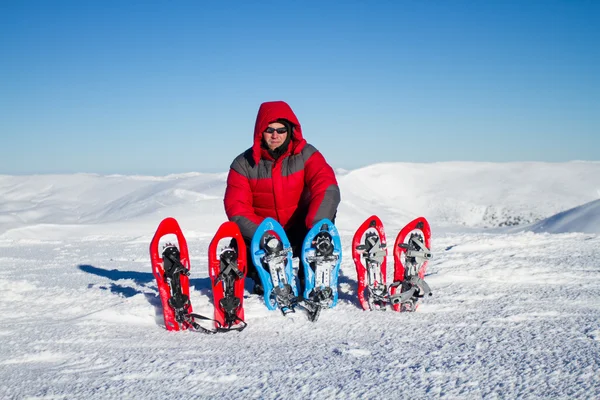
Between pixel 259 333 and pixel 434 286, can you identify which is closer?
pixel 259 333

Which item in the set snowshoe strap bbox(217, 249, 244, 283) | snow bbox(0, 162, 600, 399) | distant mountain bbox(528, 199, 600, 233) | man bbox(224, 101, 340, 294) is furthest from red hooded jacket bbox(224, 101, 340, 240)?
distant mountain bbox(528, 199, 600, 233)

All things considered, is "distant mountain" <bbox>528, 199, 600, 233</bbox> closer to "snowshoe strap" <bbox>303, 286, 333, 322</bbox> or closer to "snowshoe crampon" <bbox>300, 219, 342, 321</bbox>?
"snowshoe crampon" <bbox>300, 219, 342, 321</bbox>

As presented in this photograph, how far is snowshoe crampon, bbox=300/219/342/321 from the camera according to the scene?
310 centimetres

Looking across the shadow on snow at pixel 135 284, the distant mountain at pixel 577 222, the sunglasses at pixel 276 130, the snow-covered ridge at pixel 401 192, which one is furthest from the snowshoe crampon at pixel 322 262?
the snow-covered ridge at pixel 401 192

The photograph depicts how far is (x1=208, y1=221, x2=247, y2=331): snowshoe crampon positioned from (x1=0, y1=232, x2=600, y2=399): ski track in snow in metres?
0.12

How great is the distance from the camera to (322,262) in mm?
Answer: 3127

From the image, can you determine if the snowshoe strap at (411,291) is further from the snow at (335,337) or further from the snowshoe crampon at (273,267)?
the snowshoe crampon at (273,267)

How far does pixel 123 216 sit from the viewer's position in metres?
16.6

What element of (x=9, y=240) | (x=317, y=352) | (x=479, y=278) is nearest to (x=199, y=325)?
(x=317, y=352)

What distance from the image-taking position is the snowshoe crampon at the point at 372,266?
122 inches

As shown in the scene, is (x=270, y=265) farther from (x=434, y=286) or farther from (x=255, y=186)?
(x=434, y=286)

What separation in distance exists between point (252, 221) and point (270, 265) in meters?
0.49

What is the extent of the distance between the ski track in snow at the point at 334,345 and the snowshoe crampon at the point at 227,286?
0.41ft

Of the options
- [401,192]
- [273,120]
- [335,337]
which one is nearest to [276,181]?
[273,120]
